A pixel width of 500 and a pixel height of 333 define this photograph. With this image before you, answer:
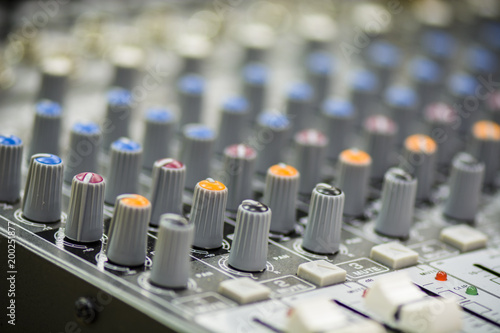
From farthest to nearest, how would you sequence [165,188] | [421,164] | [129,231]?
[421,164] → [165,188] → [129,231]

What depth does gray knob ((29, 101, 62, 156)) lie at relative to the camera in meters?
3.46

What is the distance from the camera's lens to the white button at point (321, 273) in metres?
2.72

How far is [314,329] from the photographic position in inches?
87.7

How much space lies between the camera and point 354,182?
11.2 feet

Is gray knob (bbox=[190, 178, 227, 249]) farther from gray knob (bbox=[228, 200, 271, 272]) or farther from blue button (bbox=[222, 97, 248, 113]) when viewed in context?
blue button (bbox=[222, 97, 248, 113])

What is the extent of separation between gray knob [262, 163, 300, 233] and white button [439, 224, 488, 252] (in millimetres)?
636

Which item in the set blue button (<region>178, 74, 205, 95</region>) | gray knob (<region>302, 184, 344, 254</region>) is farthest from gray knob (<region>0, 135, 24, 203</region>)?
blue button (<region>178, 74, 205, 95</region>)

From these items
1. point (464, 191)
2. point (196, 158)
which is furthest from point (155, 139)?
point (464, 191)

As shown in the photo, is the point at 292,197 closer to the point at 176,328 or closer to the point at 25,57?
the point at 176,328

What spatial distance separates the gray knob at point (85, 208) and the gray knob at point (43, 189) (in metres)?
0.13

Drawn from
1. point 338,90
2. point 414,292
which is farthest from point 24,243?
point 338,90

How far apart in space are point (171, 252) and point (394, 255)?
0.88 m

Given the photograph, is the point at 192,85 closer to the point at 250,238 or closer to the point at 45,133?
the point at 45,133

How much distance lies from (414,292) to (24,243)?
4.19ft
